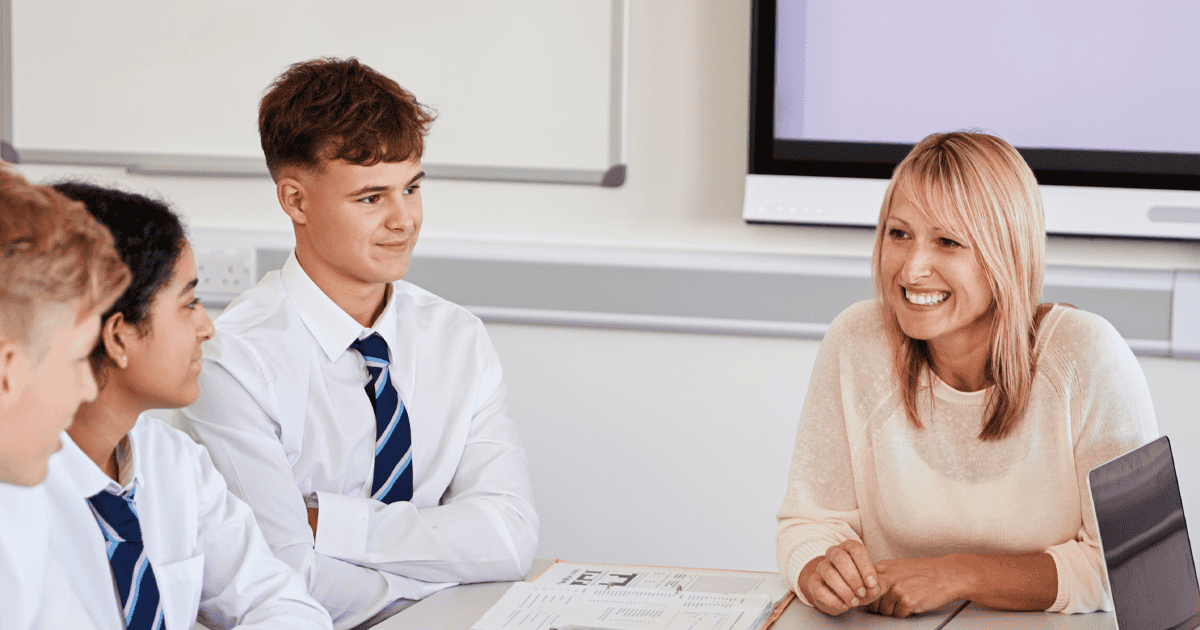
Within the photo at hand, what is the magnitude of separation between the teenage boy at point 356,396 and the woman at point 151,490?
0.16 meters

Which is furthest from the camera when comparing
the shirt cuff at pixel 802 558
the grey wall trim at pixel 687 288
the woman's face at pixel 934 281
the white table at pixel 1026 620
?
the grey wall trim at pixel 687 288

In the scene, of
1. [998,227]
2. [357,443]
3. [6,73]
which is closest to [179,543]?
[357,443]

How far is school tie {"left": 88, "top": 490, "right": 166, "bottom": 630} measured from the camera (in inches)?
47.4

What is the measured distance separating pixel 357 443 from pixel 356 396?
7 cm

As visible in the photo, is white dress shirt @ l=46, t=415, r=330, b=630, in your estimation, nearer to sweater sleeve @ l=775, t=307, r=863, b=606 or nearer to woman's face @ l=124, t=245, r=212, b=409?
woman's face @ l=124, t=245, r=212, b=409

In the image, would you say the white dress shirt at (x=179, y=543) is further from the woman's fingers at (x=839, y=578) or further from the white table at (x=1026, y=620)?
the white table at (x=1026, y=620)

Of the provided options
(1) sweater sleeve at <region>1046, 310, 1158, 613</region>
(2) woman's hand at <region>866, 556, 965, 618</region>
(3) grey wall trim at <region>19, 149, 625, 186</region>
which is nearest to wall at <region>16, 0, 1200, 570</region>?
(3) grey wall trim at <region>19, 149, 625, 186</region>

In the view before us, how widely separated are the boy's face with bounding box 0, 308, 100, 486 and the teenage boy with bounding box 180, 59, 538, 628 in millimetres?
661

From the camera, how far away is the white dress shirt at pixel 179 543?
1.20 m

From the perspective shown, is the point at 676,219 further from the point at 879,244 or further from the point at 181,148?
the point at 181,148

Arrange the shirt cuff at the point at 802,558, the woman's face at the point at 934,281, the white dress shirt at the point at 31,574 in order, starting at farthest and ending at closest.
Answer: the woman's face at the point at 934,281 < the shirt cuff at the point at 802,558 < the white dress shirt at the point at 31,574

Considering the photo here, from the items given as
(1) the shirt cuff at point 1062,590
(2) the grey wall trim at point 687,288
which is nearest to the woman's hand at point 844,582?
(1) the shirt cuff at point 1062,590

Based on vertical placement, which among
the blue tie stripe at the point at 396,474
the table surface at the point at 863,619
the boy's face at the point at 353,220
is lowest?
the table surface at the point at 863,619

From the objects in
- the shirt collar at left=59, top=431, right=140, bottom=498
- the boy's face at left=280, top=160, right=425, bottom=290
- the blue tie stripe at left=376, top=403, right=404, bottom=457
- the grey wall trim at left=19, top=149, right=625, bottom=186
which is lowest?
the blue tie stripe at left=376, top=403, right=404, bottom=457
